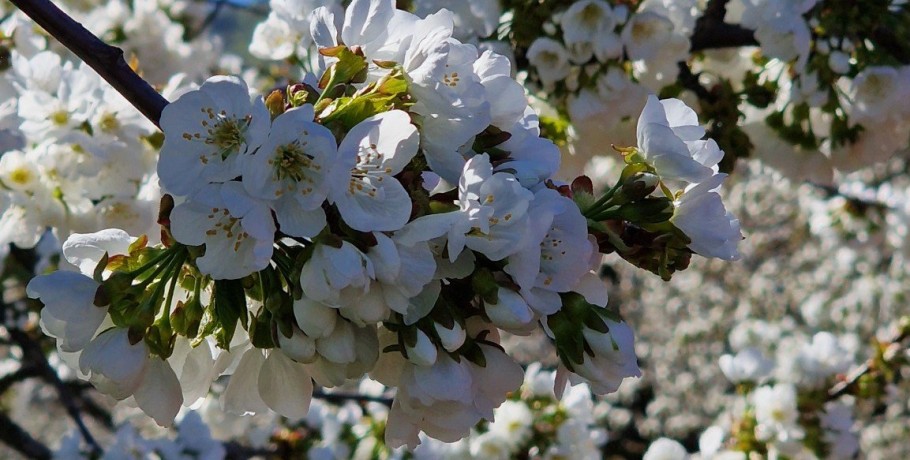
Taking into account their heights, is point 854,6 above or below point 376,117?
below

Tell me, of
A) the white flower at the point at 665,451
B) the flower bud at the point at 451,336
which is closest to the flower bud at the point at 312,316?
the flower bud at the point at 451,336

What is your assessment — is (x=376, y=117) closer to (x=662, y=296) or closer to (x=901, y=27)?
(x=901, y=27)

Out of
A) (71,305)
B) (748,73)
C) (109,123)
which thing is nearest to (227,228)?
(71,305)

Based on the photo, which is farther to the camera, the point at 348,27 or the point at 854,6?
the point at 854,6

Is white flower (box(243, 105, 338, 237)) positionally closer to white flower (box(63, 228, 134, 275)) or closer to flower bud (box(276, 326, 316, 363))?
flower bud (box(276, 326, 316, 363))

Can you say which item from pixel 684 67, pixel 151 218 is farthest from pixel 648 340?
pixel 151 218

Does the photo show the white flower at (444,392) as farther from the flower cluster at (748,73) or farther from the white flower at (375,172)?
the flower cluster at (748,73)
